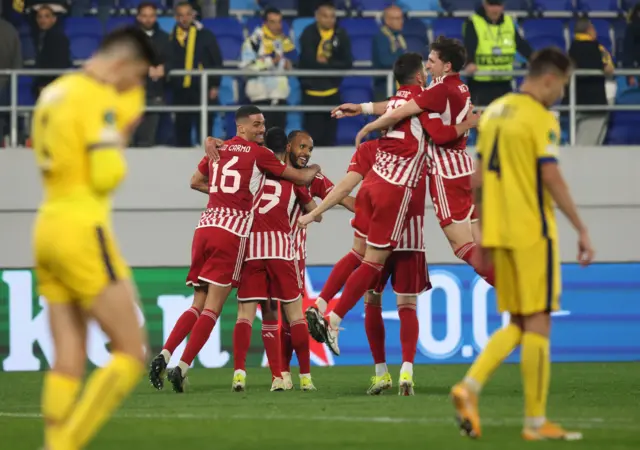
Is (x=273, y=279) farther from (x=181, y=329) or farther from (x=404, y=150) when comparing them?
(x=404, y=150)

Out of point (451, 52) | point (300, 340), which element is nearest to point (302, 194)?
point (300, 340)

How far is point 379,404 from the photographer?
9008 millimetres

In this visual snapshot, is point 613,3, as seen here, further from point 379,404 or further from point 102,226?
point 102,226

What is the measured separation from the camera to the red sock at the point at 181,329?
1109 centimetres

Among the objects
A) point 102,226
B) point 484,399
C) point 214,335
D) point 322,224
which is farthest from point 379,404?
point 322,224

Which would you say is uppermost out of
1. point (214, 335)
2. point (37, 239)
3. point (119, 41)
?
point (119, 41)

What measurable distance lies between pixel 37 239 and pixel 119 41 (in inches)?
35.5

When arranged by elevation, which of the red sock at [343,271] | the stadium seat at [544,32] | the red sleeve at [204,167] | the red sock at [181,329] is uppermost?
the stadium seat at [544,32]

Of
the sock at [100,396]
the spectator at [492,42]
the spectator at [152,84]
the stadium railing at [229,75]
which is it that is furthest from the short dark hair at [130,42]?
the spectator at [492,42]

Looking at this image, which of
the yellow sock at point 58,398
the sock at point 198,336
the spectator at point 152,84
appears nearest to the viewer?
the yellow sock at point 58,398

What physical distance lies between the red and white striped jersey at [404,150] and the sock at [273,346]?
176 centimetres

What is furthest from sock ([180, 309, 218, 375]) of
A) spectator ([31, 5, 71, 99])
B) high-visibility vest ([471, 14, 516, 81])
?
high-visibility vest ([471, 14, 516, 81])

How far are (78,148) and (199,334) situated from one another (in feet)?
18.4

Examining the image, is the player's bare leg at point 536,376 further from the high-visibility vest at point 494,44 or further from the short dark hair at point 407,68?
the high-visibility vest at point 494,44
